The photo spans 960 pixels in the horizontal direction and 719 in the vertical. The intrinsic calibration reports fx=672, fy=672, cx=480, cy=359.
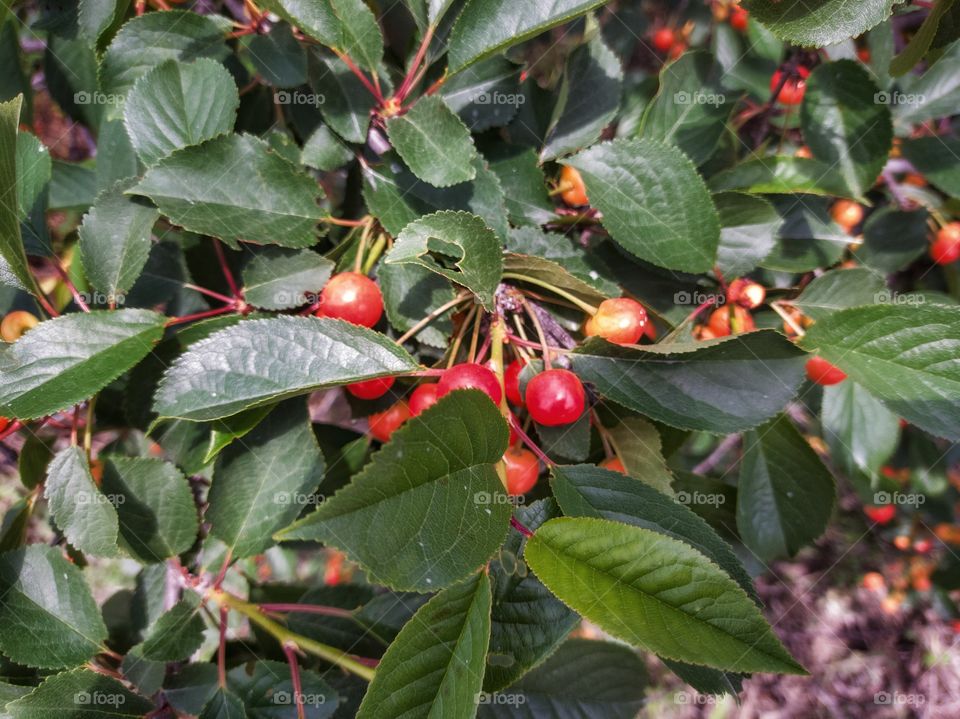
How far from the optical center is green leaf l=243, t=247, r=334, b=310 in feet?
4.11

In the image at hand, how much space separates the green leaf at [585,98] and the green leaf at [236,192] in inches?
22.1

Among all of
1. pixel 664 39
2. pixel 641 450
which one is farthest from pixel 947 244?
pixel 664 39

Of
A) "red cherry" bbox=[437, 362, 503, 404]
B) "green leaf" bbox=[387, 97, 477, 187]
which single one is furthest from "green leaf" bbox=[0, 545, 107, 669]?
"green leaf" bbox=[387, 97, 477, 187]

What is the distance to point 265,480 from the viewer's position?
4.32 ft

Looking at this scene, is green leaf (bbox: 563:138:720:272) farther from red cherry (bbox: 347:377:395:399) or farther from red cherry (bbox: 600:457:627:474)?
red cherry (bbox: 347:377:395:399)

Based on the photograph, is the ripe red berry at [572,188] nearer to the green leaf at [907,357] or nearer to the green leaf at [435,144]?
the green leaf at [435,144]

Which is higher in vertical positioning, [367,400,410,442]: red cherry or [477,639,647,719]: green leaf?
[367,400,410,442]: red cherry

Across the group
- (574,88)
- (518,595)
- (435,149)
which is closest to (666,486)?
(518,595)

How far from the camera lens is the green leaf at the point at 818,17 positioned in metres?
0.99

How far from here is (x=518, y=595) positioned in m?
1.14

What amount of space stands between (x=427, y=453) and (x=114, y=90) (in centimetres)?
105

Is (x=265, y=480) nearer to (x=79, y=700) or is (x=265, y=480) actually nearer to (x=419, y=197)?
(x=79, y=700)

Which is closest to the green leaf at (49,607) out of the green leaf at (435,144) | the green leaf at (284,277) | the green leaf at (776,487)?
the green leaf at (284,277)

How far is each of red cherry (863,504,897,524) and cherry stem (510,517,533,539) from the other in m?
2.88
